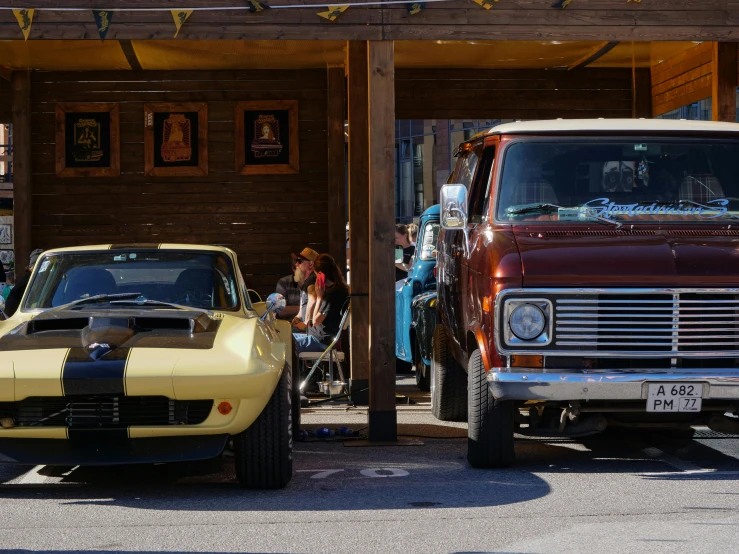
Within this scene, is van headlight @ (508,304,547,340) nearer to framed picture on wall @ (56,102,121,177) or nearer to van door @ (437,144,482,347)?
van door @ (437,144,482,347)

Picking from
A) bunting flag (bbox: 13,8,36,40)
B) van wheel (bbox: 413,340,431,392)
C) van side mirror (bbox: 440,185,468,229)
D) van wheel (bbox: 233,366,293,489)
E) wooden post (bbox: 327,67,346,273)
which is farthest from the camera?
wooden post (bbox: 327,67,346,273)

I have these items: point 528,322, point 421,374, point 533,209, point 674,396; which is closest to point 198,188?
point 421,374

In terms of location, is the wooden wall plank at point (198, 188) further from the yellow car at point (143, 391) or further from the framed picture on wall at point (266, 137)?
the yellow car at point (143, 391)

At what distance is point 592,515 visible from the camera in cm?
648

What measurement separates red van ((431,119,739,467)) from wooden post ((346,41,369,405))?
131 inches

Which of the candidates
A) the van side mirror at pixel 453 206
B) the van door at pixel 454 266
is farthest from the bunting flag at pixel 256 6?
the van side mirror at pixel 453 206

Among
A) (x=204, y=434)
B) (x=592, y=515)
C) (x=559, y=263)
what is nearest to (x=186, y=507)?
(x=204, y=434)

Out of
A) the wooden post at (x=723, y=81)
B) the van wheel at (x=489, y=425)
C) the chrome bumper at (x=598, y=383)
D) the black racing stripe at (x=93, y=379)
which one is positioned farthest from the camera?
the wooden post at (x=723, y=81)

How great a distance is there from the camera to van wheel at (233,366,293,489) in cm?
709

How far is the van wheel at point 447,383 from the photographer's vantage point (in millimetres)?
10492

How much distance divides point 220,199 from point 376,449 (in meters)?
7.48

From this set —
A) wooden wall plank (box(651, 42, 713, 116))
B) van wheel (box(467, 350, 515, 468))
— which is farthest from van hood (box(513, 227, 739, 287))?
wooden wall plank (box(651, 42, 713, 116))

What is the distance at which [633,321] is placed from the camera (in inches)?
299

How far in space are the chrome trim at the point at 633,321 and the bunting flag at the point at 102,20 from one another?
3.93m
